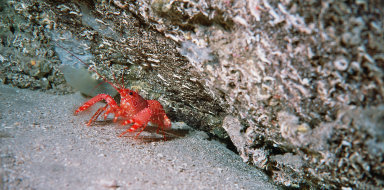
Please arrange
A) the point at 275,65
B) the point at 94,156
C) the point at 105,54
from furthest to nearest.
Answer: the point at 105,54
the point at 94,156
the point at 275,65

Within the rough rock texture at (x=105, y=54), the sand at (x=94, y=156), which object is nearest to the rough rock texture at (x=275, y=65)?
the rough rock texture at (x=105, y=54)

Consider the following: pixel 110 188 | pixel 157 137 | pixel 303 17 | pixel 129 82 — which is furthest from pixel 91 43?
pixel 303 17

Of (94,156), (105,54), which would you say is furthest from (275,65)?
(105,54)

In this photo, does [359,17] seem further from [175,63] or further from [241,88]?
[175,63]

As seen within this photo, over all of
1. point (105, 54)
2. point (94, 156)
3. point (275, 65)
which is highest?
point (275, 65)

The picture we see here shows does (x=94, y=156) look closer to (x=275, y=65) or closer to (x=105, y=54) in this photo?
(x=105, y=54)
